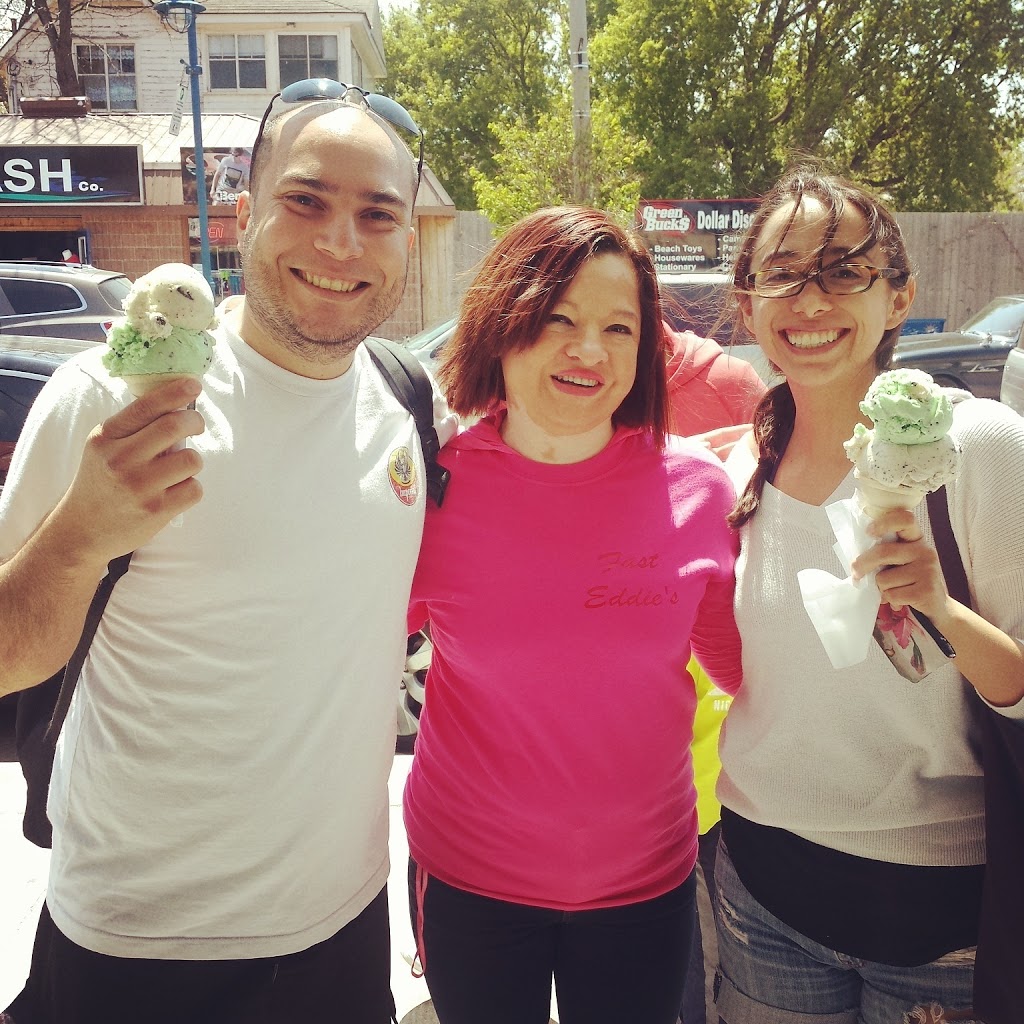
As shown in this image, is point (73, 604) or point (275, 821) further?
point (275, 821)

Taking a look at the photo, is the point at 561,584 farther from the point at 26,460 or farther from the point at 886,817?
the point at 26,460

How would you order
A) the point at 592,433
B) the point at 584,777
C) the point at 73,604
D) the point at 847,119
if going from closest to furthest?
1. the point at 73,604
2. the point at 584,777
3. the point at 592,433
4. the point at 847,119

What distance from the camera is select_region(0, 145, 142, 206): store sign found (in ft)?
66.9

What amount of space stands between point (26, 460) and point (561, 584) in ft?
3.71

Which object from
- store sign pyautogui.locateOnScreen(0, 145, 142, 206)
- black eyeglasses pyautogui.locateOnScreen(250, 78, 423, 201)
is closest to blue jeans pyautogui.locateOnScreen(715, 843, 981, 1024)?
black eyeglasses pyautogui.locateOnScreen(250, 78, 423, 201)

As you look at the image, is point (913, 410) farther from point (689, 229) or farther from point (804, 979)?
point (689, 229)

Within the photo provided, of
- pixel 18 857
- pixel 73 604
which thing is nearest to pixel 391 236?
pixel 73 604

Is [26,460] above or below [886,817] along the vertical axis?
above

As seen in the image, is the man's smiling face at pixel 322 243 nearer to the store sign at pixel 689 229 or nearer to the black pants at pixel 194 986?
the black pants at pixel 194 986

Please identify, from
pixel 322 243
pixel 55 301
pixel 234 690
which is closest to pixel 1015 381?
pixel 322 243

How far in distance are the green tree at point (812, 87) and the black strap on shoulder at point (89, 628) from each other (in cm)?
2229

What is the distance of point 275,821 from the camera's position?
1.95 m

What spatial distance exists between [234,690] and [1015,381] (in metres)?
9.15

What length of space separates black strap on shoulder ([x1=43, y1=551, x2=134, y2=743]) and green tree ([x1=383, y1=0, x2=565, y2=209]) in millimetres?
32442
